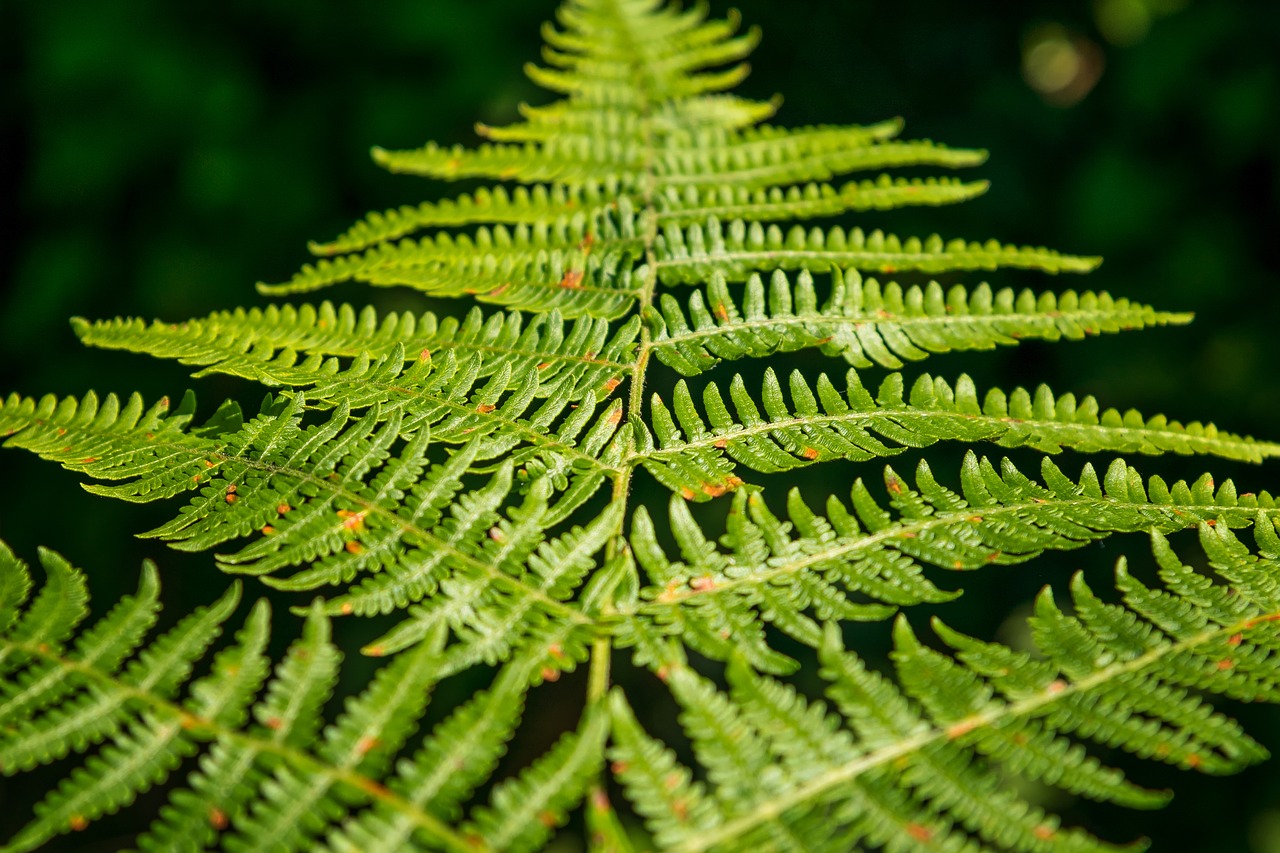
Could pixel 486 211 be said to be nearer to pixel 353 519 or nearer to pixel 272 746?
pixel 353 519

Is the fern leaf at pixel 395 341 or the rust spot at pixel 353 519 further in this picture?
the fern leaf at pixel 395 341

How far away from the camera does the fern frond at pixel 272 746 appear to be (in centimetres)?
57

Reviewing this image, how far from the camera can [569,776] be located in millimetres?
582

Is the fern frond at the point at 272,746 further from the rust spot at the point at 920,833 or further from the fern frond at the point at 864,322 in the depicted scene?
the fern frond at the point at 864,322

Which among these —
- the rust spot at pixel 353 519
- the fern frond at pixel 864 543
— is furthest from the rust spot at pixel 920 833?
the rust spot at pixel 353 519

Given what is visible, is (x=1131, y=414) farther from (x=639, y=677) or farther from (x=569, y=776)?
(x=639, y=677)

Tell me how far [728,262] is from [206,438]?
0.66 m

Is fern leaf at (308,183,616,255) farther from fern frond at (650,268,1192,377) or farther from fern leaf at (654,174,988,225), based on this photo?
fern frond at (650,268,1192,377)

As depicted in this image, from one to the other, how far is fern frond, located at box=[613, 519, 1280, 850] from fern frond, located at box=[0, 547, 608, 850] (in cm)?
8

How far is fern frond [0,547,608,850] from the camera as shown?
57cm

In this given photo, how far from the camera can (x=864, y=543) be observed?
2.71 feet

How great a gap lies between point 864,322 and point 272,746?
30.7 inches

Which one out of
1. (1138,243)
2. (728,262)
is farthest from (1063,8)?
(728,262)

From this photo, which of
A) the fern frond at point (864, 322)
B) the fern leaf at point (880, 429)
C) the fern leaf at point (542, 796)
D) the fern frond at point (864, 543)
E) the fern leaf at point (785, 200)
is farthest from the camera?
the fern leaf at point (785, 200)
